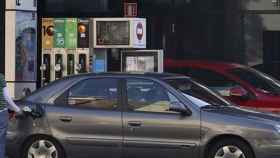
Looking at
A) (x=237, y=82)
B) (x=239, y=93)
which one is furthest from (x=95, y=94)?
(x=237, y=82)

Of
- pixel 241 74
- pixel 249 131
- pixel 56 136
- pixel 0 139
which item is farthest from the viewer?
pixel 241 74

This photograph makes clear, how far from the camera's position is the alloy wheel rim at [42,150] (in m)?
10.9

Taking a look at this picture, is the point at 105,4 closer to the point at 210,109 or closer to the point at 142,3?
the point at 142,3

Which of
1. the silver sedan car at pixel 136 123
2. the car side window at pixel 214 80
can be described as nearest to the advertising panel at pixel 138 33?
the car side window at pixel 214 80

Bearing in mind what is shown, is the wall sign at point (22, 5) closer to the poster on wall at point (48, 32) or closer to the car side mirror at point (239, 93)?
the poster on wall at point (48, 32)

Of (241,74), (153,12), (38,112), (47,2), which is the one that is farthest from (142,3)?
(38,112)

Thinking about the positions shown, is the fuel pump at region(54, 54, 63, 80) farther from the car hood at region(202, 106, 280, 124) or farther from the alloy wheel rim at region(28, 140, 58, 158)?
the car hood at region(202, 106, 280, 124)

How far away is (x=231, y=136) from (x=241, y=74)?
4.63m

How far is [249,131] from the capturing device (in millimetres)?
10242

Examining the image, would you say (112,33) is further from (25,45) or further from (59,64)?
(25,45)

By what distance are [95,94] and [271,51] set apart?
1083cm

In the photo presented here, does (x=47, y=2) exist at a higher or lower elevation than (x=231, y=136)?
higher

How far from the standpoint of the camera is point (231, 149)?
10320mm

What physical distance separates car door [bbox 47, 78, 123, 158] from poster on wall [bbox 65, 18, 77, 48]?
5.61m
